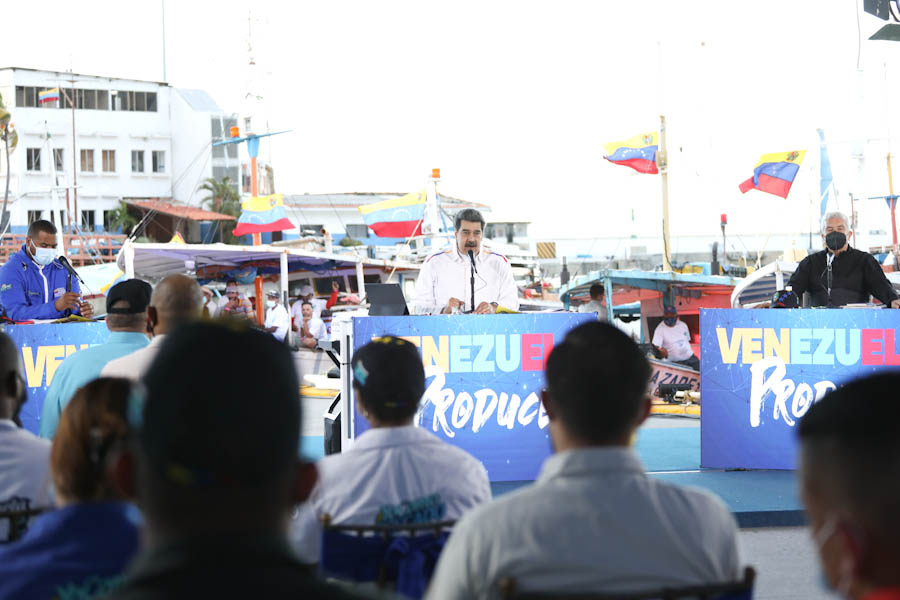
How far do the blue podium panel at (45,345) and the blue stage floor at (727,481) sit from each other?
1.80m

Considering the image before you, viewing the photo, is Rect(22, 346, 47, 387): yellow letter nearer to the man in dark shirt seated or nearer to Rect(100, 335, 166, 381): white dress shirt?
Rect(100, 335, 166, 381): white dress shirt

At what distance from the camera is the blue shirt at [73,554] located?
1951 mm

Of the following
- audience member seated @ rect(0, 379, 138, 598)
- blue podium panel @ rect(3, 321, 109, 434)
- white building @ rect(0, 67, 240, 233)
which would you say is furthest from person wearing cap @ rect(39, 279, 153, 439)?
white building @ rect(0, 67, 240, 233)

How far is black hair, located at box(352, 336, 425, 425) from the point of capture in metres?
3.11

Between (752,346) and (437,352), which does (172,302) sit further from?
(752,346)

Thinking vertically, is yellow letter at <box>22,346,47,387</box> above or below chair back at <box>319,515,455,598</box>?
above

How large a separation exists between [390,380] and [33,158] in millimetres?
65481

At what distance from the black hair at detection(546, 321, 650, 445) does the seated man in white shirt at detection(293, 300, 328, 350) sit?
18693 millimetres

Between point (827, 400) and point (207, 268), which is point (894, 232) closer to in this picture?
point (207, 268)

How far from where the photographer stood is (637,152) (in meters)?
27.4

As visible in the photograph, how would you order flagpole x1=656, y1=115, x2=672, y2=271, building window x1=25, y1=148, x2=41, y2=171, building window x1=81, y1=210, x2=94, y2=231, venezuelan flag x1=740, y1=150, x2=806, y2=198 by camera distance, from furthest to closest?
building window x1=81, y1=210, x2=94, y2=231 < building window x1=25, y1=148, x2=41, y2=171 < flagpole x1=656, y1=115, x2=672, y2=271 < venezuelan flag x1=740, y1=150, x2=806, y2=198

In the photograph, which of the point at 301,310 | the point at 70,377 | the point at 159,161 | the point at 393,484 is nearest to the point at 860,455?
the point at 393,484

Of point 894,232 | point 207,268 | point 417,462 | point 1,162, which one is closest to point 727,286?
point 207,268

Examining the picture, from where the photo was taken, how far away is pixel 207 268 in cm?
3025
